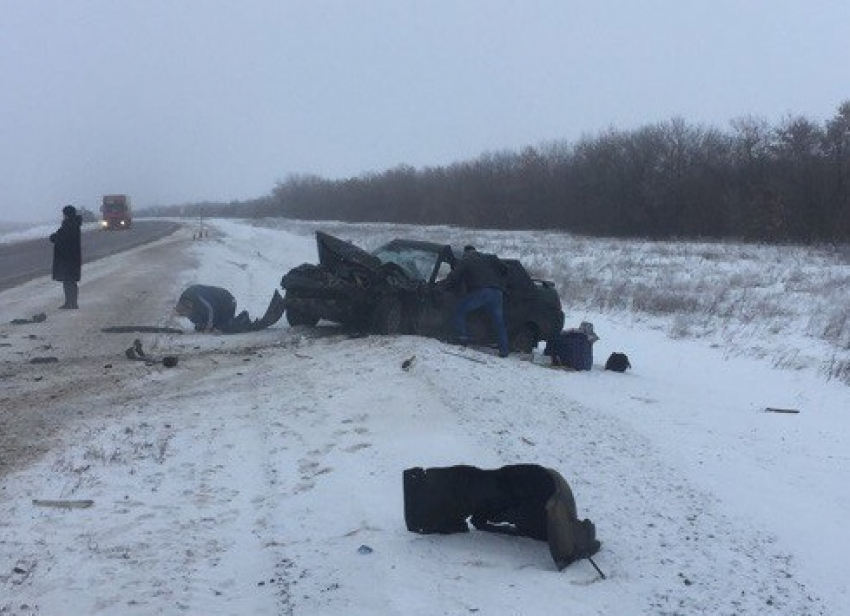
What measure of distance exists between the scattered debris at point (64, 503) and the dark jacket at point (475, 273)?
24.0 ft

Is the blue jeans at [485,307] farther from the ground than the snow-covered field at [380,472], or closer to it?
farther from the ground

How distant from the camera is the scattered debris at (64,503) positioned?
5.35m

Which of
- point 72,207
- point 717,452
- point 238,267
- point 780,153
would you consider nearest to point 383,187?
point 780,153

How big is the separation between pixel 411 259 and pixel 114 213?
49.3 meters

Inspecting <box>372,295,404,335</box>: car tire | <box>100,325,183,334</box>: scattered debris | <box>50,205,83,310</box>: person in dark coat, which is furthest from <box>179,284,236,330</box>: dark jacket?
<box>372,295,404,335</box>: car tire

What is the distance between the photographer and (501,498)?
16.7 ft

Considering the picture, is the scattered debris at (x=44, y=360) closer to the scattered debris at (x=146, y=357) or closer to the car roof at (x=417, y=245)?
the scattered debris at (x=146, y=357)

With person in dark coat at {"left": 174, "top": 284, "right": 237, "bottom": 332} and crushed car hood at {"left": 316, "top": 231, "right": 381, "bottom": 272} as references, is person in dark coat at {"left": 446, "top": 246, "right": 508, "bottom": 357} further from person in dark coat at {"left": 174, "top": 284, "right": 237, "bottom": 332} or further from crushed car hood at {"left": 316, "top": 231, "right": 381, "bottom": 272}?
person in dark coat at {"left": 174, "top": 284, "right": 237, "bottom": 332}

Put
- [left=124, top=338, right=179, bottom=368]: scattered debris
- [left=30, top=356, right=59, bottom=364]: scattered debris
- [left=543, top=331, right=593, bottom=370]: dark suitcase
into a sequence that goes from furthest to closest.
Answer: [left=543, top=331, right=593, bottom=370]: dark suitcase < [left=30, top=356, right=59, bottom=364]: scattered debris < [left=124, top=338, right=179, bottom=368]: scattered debris

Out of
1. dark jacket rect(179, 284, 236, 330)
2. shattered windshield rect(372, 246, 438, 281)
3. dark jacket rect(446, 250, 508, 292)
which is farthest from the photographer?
dark jacket rect(179, 284, 236, 330)

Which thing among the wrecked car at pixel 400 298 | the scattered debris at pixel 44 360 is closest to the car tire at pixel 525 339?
the wrecked car at pixel 400 298

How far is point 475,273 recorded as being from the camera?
12086mm

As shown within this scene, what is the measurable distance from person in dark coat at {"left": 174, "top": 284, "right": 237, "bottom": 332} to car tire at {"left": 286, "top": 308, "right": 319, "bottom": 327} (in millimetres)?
910

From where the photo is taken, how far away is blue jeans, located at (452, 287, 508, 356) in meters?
12.2
